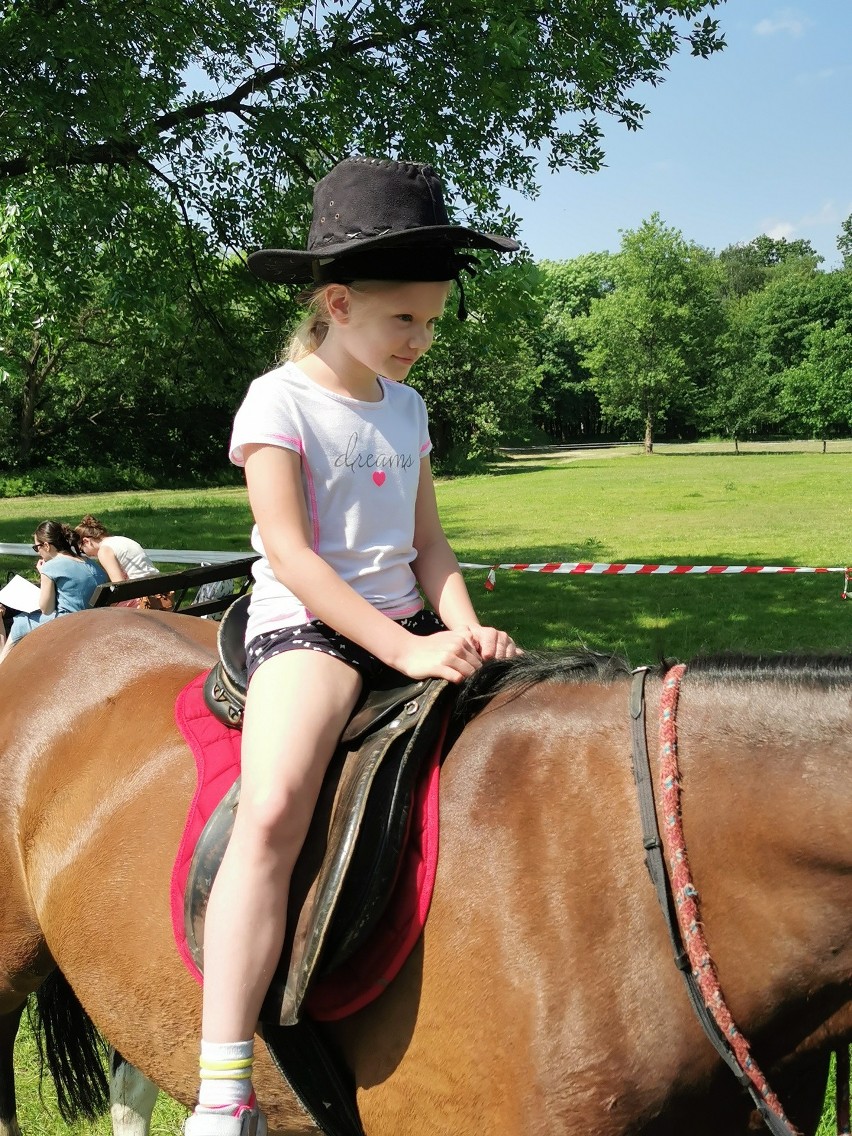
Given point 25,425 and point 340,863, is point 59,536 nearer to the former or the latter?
point 340,863

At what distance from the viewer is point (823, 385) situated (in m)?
57.6

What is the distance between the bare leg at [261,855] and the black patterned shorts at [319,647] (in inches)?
4.8

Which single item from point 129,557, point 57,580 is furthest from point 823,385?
point 57,580

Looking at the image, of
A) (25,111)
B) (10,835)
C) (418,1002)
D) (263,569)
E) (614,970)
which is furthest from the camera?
(25,111)

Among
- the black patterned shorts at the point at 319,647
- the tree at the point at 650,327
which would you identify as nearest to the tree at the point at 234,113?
the black patterned shorts at the point at 319,647

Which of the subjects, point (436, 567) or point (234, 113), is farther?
point (234, 113)

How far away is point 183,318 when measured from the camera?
31.2ft

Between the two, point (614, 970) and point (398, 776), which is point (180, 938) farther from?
point (614, 970)

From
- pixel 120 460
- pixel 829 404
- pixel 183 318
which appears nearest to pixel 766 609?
pixel 183 318

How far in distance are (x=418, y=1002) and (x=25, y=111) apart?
8.33 m

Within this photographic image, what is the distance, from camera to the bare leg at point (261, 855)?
184cm

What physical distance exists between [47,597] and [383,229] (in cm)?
669

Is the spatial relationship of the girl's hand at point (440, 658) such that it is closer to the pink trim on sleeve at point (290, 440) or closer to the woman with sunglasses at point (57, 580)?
the pink trim on sleeve at point (290, 440)

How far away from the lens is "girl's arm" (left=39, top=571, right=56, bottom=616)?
7852 millimetres
